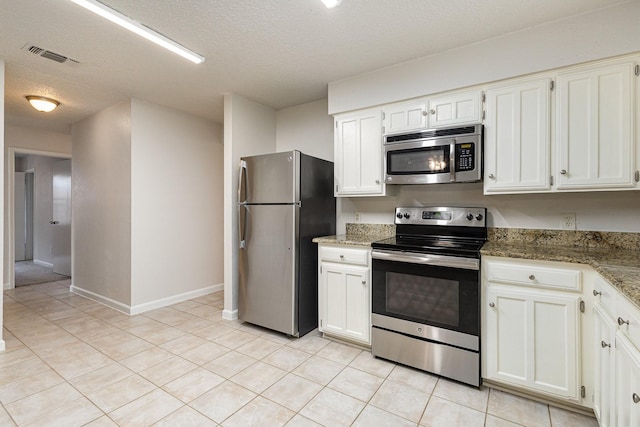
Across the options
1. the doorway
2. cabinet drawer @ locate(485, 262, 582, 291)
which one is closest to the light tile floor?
cabinet drawer @ locate(485, 262, 582, 291)

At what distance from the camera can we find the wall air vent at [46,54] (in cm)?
240

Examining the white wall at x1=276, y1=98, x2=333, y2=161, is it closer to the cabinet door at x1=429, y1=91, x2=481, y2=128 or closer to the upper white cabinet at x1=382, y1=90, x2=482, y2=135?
the upper white cabinet at x1=382, y1=90, x2=482, y2=135

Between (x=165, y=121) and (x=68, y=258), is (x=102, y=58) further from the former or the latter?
(x=68, y=258)

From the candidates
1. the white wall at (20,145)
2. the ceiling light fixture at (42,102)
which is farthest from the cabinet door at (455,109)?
the white wall at (20,145)

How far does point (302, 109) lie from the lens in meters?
3.73

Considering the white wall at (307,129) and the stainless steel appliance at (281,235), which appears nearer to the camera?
the stainless steel appliance at (281,235)

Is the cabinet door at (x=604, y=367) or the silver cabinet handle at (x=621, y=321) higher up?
the silver cabinet handle at (x=621, y=321)

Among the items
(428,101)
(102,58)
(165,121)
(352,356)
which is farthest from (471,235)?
(165,121)

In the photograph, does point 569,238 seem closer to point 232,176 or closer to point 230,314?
point 232,176

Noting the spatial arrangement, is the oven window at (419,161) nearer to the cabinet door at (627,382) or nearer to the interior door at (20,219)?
the cabinet door at (627,382)

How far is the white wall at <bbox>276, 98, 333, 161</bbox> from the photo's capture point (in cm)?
354

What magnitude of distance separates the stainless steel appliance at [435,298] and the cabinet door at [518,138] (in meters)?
0.37

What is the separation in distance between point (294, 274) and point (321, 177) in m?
1.00

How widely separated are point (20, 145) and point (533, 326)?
6664 mm
